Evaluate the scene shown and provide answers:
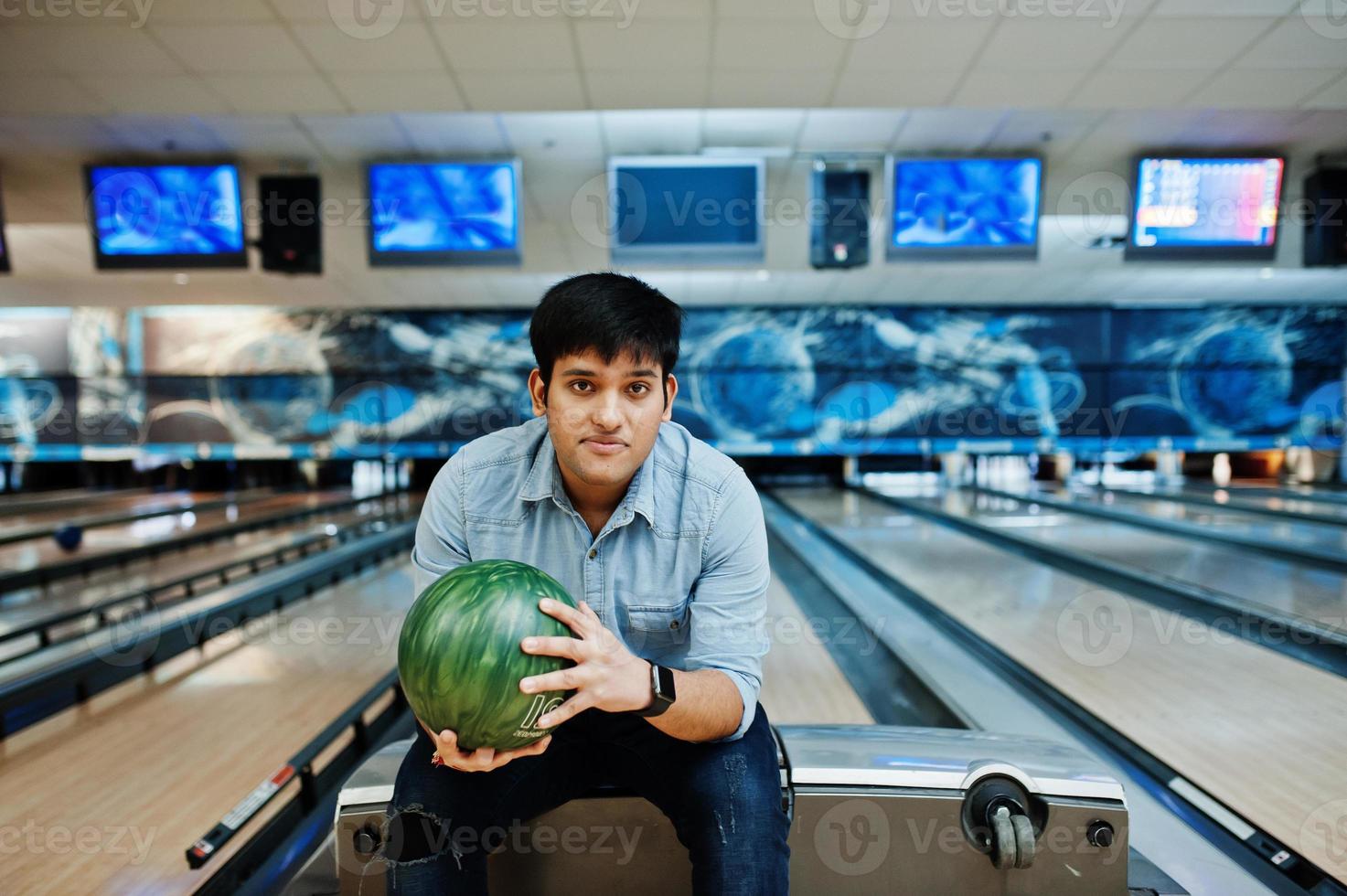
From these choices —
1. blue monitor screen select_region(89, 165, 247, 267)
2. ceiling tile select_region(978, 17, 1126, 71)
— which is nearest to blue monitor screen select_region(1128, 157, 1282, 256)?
ceiling tile select_region(978, 17, 1126, 71)

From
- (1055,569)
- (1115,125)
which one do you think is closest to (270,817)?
(1055,569)

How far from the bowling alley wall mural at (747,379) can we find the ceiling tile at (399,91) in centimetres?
513

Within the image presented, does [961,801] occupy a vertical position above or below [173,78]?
below

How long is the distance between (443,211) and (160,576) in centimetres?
291

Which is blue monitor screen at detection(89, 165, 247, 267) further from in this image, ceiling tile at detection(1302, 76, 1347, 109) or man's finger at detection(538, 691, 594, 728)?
ceiling tile at detection(1302, 76, 1347, 109)

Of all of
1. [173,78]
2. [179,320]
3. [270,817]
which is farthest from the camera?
[179,320]

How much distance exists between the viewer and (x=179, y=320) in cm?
817

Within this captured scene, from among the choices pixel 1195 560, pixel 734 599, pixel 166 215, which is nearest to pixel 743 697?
pixel 734 599

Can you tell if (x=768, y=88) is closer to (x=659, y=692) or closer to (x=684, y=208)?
(x=684, y=208)

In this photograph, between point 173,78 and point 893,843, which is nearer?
point 893,843

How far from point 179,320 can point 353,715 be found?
24.8 ft

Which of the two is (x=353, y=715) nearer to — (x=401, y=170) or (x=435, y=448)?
(x=401, y=170)

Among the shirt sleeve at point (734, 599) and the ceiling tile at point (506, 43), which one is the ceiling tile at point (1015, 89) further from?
the shirt sleeve at point (734, 599)

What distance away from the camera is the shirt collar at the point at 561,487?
111 cm
